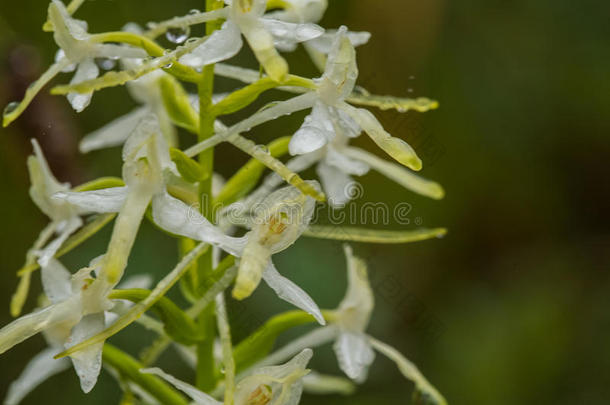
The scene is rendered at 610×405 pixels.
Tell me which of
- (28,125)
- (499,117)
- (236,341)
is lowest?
(236,341)

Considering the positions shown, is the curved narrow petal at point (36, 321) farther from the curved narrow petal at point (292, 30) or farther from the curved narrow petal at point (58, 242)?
the curved narrow petal at point (292, 30)

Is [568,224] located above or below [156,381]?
below

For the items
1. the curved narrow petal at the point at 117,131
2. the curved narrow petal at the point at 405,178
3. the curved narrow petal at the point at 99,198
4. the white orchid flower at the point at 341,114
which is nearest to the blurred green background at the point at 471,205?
the curved narrow petal at the point at 117,131

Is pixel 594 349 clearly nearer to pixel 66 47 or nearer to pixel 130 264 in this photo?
pixel 130 264

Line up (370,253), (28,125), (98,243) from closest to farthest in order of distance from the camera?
(28,125) → (98,243) → (370,253)

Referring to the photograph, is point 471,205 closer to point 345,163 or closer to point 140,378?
point 345,163

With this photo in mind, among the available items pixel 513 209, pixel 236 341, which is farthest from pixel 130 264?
pixel 513 209

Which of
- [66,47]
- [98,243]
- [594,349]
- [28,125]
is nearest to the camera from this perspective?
[66,47]
